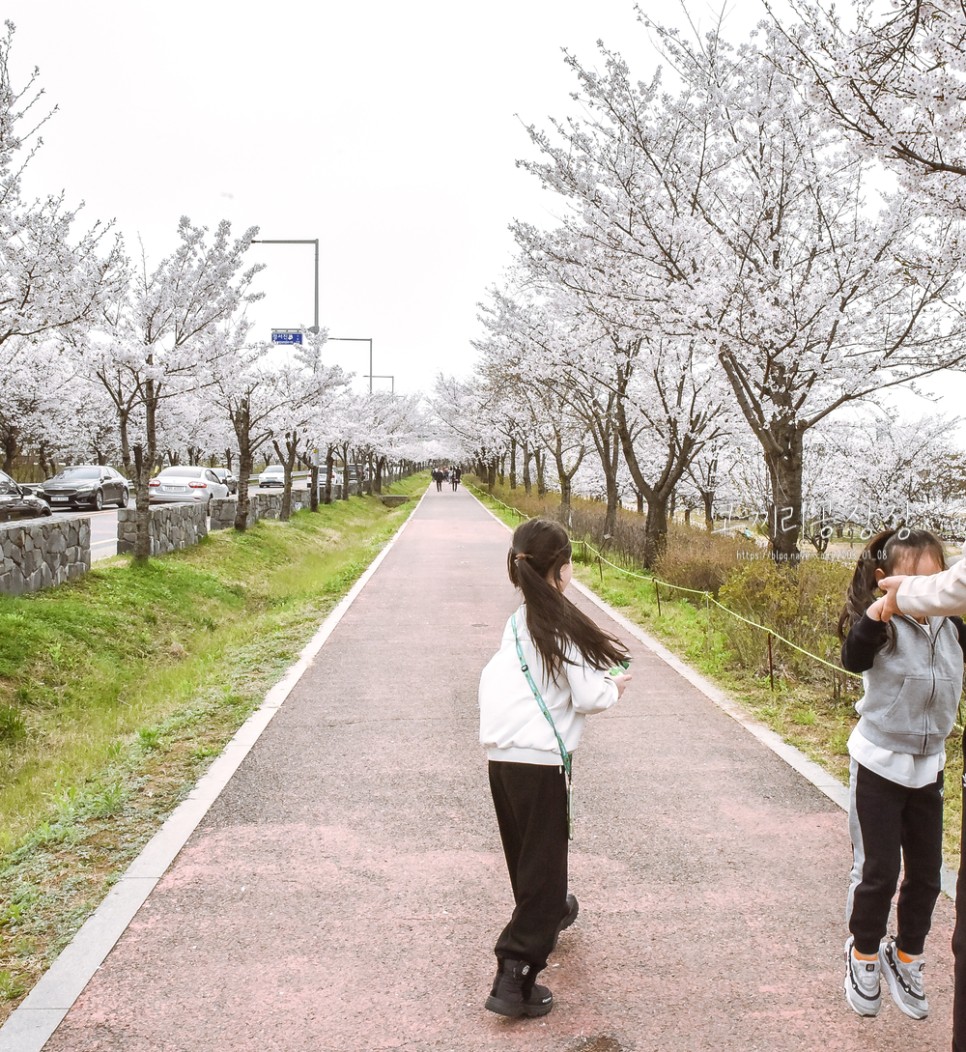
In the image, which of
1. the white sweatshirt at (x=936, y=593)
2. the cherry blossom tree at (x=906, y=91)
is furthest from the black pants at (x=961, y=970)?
the cherry blossom tree at (x=906, y=91)

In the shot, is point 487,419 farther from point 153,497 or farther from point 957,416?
point 957,416

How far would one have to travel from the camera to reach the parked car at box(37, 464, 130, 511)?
2961 cm

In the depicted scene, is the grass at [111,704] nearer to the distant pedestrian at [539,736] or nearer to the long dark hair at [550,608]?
the distant pedestrian at [539,736]

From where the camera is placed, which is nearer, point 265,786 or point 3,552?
point 265,786

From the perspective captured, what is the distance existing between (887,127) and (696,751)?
426cm

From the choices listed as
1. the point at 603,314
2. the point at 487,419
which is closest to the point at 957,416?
the point at 487,419

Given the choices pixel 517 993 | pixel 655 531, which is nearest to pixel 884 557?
pixel 517 993

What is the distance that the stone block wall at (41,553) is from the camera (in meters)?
11.1

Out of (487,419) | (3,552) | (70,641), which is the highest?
(487,419)

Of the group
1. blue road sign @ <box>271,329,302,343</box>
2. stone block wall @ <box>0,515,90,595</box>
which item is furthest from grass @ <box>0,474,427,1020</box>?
blue road sign @ <box>271,329,302,343</box>

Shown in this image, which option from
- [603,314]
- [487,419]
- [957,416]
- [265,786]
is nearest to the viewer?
[265,786]

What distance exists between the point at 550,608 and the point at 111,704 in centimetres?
757

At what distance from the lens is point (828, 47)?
6129 millimetres

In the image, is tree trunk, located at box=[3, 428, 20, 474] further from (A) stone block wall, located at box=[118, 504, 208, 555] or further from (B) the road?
(A) stone block wall, located at box=[118, 504, 208, 555]
